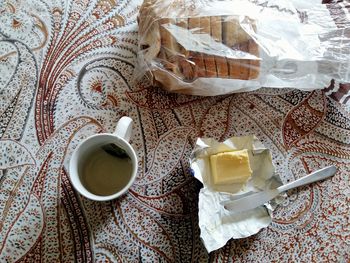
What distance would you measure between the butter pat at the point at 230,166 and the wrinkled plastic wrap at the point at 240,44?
0.39ft

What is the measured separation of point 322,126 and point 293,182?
0.12 metres

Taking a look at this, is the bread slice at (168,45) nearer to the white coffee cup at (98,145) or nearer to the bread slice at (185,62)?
the bread slice at (185,62)

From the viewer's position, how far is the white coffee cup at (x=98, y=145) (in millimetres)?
554

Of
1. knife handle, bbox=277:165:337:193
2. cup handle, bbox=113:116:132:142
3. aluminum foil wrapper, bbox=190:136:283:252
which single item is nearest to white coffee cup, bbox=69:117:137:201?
cup handle, bbox=113:116:132:142

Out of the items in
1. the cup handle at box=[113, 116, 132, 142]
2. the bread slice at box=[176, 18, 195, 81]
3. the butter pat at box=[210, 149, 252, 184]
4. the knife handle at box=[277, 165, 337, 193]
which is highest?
the bread slice at box=[176, 18, 195, 81]

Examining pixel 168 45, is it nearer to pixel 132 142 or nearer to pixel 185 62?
pixel 185 62

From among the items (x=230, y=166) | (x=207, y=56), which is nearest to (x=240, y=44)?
(x=207, y=56)

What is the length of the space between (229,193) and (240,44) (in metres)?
0.24

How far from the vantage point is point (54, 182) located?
641 millimetres

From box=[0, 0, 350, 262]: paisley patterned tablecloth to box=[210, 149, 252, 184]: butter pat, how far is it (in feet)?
0.17

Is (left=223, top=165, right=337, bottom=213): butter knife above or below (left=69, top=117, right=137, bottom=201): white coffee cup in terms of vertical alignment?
below

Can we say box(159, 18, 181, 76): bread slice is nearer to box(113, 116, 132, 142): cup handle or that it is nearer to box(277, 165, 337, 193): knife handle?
box(113, 116, 132, 142): cup handle

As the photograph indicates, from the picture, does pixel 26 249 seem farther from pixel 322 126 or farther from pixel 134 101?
pixel 322 126

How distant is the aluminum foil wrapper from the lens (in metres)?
0.61
